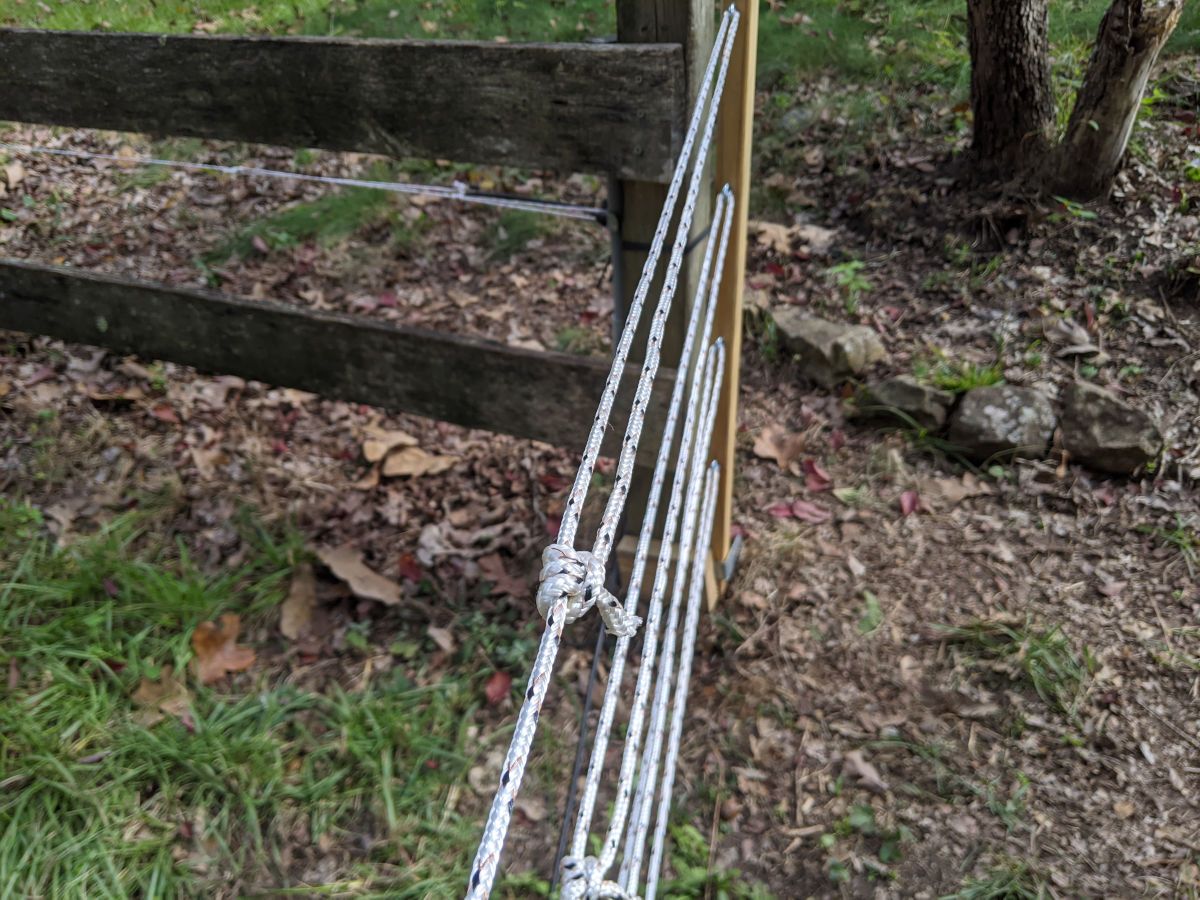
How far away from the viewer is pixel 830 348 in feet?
11.2

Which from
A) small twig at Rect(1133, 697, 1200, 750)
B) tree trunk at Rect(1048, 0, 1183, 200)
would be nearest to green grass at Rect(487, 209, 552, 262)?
tree trunk at Rect(1048, 0, 1183, 200)

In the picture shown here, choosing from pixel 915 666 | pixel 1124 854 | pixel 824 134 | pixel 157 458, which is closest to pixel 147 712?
pixel 157 458

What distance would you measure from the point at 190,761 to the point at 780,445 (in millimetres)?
2304

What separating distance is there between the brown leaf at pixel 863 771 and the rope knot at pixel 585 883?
67.0 inches

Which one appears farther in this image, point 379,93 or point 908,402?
point 908,402

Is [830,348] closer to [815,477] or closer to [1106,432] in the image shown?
[815,477]

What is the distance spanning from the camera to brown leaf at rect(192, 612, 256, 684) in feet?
8.47

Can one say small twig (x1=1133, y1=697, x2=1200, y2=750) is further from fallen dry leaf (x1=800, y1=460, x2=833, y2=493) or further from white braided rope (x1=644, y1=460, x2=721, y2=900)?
white braided rope (x1=644, y1=460, x2=721, y2=900)

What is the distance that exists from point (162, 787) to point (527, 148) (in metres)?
1.99

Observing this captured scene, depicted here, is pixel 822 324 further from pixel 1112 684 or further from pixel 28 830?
pixel 28 830

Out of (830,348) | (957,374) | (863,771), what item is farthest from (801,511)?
(863,771)

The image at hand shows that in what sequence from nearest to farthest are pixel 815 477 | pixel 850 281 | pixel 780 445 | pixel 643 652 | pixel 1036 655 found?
pixel 643 652, pixel 1036 655, pixel 815 477, pixel 780 445, pixel 850 281

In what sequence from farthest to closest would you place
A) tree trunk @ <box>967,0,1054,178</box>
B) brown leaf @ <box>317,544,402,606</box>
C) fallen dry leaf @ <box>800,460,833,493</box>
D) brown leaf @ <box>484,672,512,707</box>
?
tree trunk @ <box>967,0,1054,178</box> < fallen dry leaf @ <box>800,460,833,493</box> < brown leaf @ <box>317,544,402,606</box> < brown leaf @ <box>484,672,512,707</box>

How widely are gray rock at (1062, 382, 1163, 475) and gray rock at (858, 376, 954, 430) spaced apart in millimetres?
422
